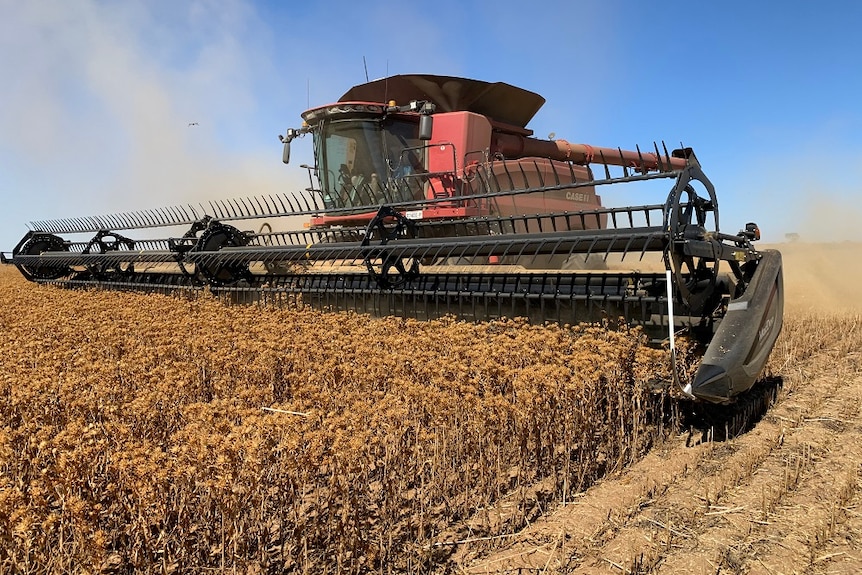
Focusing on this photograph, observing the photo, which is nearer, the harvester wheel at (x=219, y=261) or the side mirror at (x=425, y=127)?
the side mirror at (x=425, y=127)

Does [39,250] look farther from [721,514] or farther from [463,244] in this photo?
[721,514]

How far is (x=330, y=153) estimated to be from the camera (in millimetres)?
7453

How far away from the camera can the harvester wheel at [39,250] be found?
9266mm

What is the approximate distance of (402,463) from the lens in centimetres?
226

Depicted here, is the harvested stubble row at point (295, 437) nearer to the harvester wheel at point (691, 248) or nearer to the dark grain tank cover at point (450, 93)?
the harvester wheel at point (691, 248)

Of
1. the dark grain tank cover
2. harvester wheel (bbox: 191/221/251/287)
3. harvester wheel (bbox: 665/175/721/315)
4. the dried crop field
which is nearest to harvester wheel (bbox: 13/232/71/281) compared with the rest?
harvester wheel (bbox: 191/221/251/287)

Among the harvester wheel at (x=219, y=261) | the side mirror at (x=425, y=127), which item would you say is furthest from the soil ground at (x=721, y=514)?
the harvester wheel at (x=219, y=261)

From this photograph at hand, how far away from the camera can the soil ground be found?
6.06 feet

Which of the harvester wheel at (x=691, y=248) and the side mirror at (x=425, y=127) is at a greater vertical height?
the side mirror at (x=425, y=127)

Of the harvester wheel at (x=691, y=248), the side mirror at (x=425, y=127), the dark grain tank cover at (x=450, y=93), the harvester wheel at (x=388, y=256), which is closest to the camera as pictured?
the harvester wheel at (x=691, y=248)

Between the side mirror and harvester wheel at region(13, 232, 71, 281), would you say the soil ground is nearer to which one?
the side mirror

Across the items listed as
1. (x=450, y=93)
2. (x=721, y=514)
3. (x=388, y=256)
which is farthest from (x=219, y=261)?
(x=721, y=514)

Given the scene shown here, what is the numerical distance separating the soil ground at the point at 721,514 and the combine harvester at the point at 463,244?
32 cm

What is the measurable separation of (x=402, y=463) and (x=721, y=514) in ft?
3.61
